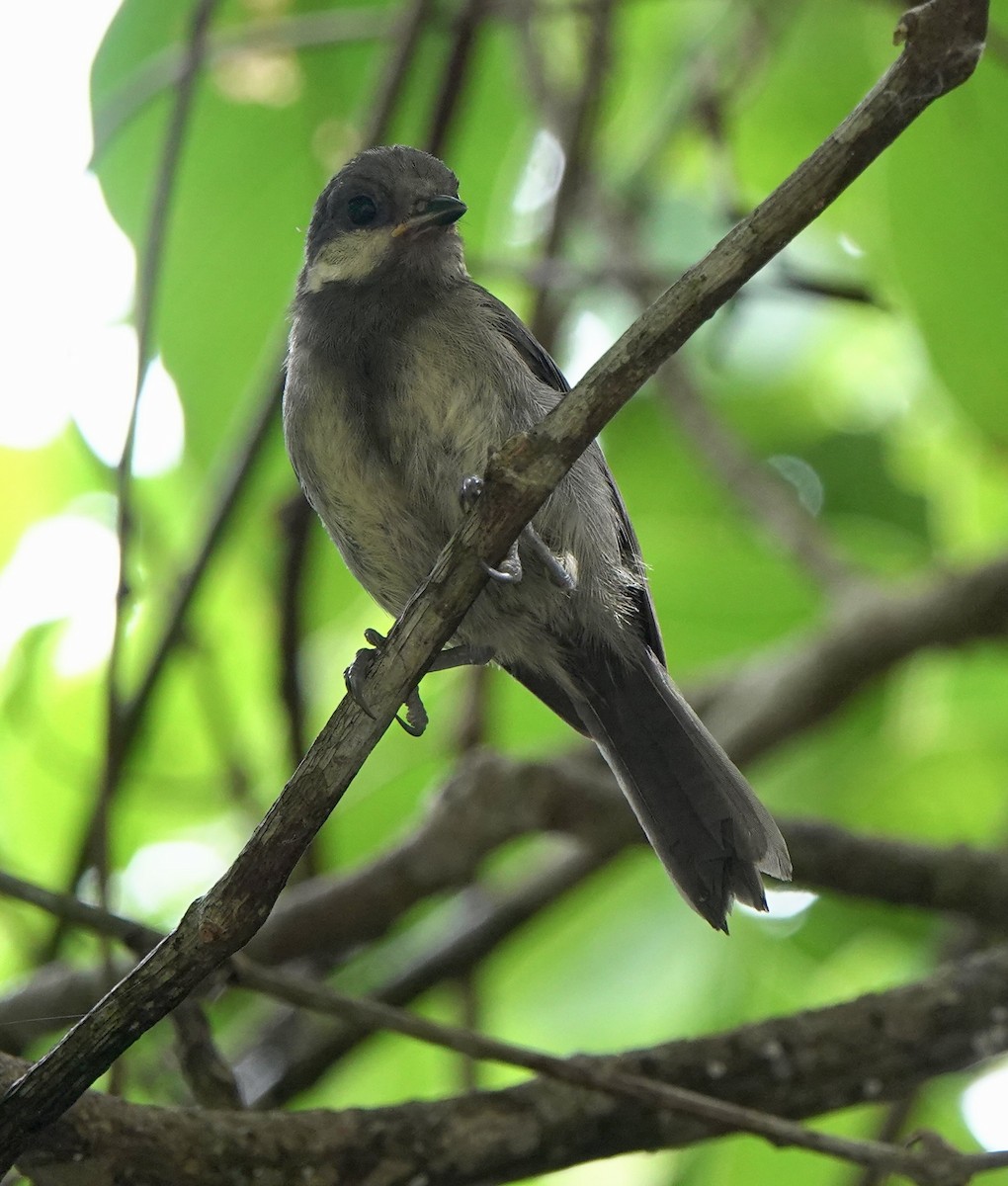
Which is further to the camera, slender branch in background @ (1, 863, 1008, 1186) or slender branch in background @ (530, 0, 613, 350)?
slender branch in background @ (530, 0, 613, 350)

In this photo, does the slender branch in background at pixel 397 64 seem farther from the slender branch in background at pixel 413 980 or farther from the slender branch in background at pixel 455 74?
the slender branch in background at pixel 413 980

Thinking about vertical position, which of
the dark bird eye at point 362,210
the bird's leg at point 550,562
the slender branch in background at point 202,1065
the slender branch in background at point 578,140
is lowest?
the slender branch in background at point 202,1065

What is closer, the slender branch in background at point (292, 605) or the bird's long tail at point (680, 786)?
the bird's long tail at point (680, 786)

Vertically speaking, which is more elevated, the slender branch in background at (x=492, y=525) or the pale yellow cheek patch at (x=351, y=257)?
the pale yellow cheek patch at (x=351, y=257)

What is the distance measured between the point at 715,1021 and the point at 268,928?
3.70 ft

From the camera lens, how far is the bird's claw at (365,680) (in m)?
1.82

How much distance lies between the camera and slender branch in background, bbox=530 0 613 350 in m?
4.04

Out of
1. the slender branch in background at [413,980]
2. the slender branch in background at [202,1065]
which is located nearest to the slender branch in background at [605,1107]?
the slender branch in background at [202,1065]

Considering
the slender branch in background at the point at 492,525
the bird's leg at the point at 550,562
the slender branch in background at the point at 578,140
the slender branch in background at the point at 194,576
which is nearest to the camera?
the slender branch in background at the point at 492,525

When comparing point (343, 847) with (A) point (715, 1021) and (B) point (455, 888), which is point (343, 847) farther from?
(A) point (715, 1021)

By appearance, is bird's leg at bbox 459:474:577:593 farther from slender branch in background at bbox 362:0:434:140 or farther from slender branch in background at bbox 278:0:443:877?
slender branch in background at bbox 362:0:434:140

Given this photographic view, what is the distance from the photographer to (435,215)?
301 centimetres

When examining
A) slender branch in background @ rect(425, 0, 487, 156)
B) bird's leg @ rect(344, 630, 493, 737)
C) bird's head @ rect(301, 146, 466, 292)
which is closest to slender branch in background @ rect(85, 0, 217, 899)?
bird's head @ rect(301, 146, 466, 292)

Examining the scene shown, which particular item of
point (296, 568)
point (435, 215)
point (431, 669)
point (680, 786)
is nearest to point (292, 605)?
point (296, 568)
